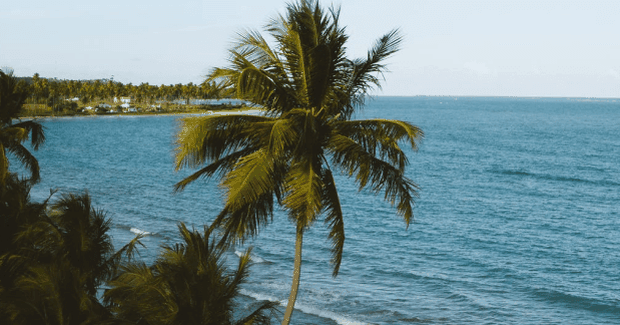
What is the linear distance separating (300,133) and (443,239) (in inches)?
1236

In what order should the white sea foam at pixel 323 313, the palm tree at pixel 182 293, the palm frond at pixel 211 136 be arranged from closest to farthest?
the palm tree at pixel 182 293, the palm frond at pixel 211 136, the white sea foam at pixel 323 313

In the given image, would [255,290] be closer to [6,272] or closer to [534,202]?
[6,272]

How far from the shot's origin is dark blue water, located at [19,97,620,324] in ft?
93.9

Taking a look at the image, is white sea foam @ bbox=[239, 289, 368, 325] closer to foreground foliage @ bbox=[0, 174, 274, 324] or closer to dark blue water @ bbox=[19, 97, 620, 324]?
dark blue water @ bbox=[19, 97, 620, 324]

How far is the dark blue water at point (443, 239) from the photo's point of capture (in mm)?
28625

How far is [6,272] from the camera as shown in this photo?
14469 millimetres

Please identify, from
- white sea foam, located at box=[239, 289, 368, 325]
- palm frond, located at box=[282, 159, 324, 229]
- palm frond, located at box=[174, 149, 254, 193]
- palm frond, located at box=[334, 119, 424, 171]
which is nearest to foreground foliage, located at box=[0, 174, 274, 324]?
palm frond, located at box=[174, 149, 254, 193]

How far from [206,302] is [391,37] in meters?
6.63

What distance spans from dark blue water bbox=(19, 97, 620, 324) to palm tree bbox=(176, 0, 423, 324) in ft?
4.75

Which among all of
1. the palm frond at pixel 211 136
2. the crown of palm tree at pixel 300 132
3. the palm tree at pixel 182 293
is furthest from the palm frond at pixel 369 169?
the palm tree at pixel 182 293

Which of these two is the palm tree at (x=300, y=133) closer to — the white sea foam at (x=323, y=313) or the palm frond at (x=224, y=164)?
the palm frond at (x=224, y=164)

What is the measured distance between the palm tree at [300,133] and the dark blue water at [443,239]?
1448 mm

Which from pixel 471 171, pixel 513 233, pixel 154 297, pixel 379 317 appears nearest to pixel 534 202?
pixel 513 233

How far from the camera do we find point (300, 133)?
1217cm
